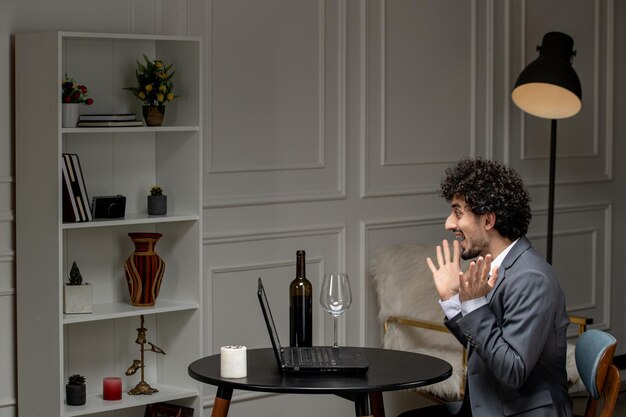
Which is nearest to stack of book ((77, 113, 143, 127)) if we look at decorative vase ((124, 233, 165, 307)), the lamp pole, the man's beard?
decorative vase ((124, 233, 165, 307))

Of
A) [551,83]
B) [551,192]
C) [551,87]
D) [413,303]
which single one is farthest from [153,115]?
[551,192]

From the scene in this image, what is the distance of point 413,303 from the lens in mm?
4496

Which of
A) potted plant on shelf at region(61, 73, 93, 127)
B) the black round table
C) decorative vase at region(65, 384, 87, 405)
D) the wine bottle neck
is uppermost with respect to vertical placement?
potted plant on shelf at region(61, 73, 93, 127)

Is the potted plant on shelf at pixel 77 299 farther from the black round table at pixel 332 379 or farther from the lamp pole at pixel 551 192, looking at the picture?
the lamp pole at pixel 551 192

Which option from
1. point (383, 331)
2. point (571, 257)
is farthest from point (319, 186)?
point (571, 257)

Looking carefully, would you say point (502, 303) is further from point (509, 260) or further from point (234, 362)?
point (234, 362)

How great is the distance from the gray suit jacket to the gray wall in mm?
Answer: 1701

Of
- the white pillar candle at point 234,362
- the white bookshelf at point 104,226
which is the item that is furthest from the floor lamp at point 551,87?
the white pillar candle at point 234,362

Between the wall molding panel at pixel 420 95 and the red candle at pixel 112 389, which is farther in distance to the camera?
the wall molding panel at pixel 420 95

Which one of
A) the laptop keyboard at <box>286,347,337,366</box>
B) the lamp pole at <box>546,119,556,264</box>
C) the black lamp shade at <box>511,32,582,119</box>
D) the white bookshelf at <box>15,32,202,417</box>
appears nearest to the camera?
the laptop keyboard at <box>286,347,337,366</box>

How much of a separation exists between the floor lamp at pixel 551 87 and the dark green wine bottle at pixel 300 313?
6.40 ft

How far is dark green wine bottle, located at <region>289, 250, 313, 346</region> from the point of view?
330cm

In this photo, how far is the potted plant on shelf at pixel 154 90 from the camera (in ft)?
12.7

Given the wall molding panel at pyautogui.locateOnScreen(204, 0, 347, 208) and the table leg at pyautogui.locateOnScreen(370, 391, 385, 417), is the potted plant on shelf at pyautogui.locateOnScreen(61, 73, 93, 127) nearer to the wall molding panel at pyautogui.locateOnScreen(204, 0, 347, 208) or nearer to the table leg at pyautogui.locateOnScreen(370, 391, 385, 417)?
the wall molding panel at pyautogui.locateOnScreen(204, 0, 347, 208)
